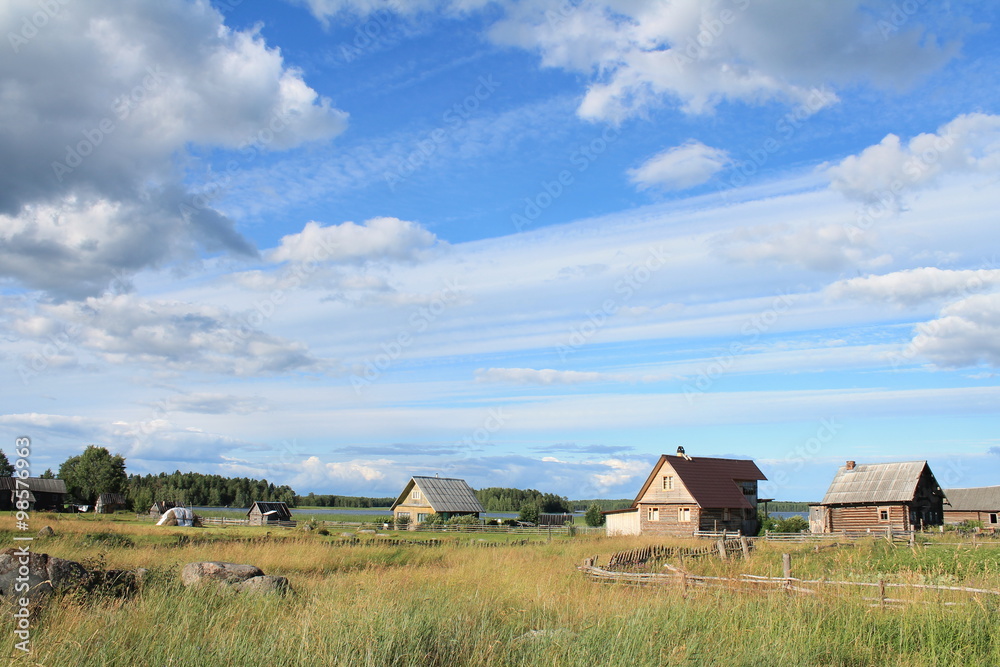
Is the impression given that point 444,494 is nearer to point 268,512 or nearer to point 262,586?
point 268,512

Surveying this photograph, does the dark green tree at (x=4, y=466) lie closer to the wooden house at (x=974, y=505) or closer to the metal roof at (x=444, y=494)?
the metal roof at (x=444, y=494)

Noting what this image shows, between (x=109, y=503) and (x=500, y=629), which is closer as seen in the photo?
(x=500, y=629)

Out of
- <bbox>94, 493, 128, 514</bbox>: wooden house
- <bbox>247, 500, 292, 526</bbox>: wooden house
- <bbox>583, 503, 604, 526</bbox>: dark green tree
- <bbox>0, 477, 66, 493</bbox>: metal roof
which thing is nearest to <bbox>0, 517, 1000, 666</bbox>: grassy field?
<bbox>583, 503, 604, 526</bbox>: dark green tree

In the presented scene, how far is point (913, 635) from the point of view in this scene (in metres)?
8.91

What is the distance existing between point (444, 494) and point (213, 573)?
52815 mm

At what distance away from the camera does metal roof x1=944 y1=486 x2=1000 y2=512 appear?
5866 cm

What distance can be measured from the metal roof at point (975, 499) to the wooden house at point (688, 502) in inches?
951

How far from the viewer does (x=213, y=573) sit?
11.3m

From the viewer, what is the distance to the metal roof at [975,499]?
2309 inches

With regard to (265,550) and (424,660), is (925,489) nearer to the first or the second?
(265,550)

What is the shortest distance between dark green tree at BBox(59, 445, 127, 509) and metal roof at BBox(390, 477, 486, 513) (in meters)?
53.6

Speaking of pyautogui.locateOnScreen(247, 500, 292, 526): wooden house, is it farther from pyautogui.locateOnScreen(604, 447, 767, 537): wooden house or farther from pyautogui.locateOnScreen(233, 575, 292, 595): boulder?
pyautogui.locateOnScreen(233, 575, 292, 595): boulder

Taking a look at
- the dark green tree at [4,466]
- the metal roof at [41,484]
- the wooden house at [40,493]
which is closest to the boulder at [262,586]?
the wooden house at [40,493]

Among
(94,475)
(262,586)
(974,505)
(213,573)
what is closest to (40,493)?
(94,475)
